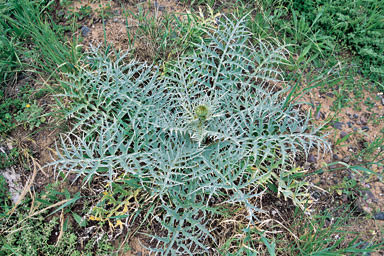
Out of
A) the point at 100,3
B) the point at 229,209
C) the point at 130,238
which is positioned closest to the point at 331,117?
the point at 229,209

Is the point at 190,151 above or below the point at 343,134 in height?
above

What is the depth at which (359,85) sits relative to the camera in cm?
288

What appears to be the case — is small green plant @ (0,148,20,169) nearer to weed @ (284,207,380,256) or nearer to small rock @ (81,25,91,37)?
small rock @ (81,25,91,37)

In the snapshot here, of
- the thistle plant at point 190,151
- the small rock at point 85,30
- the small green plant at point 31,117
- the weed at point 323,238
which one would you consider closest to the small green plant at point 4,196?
the small green plant at point 31,117

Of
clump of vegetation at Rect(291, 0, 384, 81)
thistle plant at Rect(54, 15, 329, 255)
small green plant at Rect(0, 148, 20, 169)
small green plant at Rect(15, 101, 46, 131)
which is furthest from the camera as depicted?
clump of vegetation at Rect(291, 0, 384, 81)

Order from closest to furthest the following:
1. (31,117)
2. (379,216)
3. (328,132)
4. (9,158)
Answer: (328,132) → (379,216) → (9,158) → (31,117)

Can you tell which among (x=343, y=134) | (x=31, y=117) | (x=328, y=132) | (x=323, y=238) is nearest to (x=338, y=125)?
(x=343, y=134)

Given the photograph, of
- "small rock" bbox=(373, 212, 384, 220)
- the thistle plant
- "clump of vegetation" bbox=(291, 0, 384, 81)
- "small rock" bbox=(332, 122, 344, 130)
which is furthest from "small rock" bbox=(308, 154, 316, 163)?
"clump of vegetation" bbox=(291, 0, 384, 81)

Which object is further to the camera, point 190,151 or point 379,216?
point 379,216

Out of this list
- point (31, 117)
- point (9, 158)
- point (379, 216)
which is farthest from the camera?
point (31, 117)

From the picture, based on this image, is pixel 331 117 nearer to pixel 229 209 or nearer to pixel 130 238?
pixel 229 209

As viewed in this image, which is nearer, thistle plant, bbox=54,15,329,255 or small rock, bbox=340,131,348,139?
thistle plant, bbox=54,15,329,255

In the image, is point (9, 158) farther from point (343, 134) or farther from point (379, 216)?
point (379, 216)

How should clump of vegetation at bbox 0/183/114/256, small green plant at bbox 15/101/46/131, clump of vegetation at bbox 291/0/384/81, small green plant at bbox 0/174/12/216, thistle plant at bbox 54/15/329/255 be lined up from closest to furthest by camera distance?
thistle plant at bbox 54/15/329/255, clump of vegetation at bbox 0/183/114/256, small green plant at bbox 0/174/12/216, small green plant at bbox 15/101/46/131, clump of vegetation at bbox 291/0/384/81
